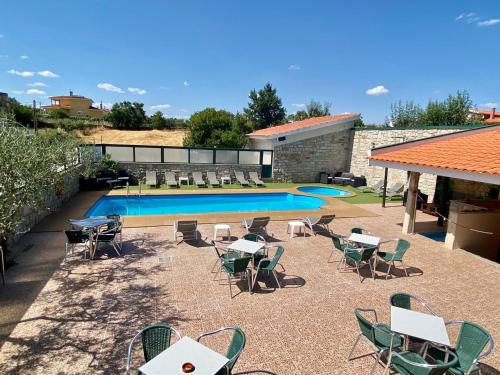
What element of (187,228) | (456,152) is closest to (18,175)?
(187,228)

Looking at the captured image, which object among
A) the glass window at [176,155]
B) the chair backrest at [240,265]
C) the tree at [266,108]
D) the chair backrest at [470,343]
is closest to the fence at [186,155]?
the glass window at [176,155]

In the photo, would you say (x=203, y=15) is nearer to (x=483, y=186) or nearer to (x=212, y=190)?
(x=212, y=190)

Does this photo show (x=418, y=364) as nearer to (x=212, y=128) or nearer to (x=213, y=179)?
(x=213, y=179)

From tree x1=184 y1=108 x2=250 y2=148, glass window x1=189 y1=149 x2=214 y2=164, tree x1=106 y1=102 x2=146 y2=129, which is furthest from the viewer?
tree x1=106 y1=102 x2=146 y2=129

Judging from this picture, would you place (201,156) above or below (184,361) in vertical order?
above

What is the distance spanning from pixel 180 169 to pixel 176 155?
0.99 m

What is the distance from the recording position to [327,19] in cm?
1861

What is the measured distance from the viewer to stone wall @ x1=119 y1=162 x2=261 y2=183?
19047 millimetres

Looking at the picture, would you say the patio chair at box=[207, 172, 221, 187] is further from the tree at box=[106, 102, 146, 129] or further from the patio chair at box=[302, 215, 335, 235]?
the tree at box=[106, 102, 146, 129]

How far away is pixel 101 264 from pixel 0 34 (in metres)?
12.7

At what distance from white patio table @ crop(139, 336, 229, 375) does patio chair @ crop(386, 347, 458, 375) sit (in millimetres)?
2019

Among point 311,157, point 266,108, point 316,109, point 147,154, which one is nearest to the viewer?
point 147,154

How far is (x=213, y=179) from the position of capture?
19.7 m

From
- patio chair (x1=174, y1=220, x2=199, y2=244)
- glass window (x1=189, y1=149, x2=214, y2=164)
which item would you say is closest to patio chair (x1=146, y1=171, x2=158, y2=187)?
glass window (x1=189, y1=149, x2=214, y2=164)
